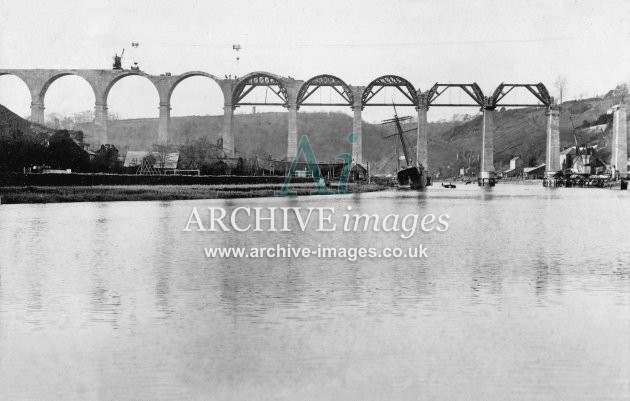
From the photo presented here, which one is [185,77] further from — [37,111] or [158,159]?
[158,159]

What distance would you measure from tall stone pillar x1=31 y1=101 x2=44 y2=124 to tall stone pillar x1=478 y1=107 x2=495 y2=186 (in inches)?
2363

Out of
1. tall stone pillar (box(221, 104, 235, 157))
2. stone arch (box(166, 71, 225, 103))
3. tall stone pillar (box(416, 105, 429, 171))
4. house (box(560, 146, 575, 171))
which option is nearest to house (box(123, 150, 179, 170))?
tall stone pillar (box(221, 104, 235, 157))

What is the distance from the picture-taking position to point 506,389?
722 centimetres

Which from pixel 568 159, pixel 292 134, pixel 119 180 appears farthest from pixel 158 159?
pixel 568 159

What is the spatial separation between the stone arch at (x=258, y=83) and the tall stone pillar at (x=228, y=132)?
120 cm

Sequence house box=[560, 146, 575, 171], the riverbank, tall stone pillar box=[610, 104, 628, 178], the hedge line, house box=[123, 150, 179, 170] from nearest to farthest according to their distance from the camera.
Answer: the riverbank → the hedge line → house box=[123, 150, 179, 170] → tall stone pillar box=[610, 104, 628, 178] → house box=[560, 146, 575, 171]

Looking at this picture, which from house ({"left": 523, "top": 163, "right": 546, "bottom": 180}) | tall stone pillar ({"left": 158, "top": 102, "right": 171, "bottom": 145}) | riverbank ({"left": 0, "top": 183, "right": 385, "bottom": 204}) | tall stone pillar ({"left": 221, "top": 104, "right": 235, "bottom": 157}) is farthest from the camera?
house ({"left": 523, "top": 163, "right": 546, "bottom": 180})

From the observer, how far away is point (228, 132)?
9975cm

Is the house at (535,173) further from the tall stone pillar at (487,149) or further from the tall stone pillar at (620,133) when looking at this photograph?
the tall stone pillar at (620,133)

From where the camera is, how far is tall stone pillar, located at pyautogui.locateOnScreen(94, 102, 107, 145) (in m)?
93.4

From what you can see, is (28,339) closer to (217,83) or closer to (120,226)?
(120,226)

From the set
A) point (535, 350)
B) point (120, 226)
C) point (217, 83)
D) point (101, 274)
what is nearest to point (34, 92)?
point (217, 83)

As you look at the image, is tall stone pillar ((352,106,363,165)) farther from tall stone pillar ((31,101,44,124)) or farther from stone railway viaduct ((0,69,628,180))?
tall stone pillar ((31,101,44,124))

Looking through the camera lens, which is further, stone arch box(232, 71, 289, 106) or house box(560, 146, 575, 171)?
house box(560, 146, 575, 171)
